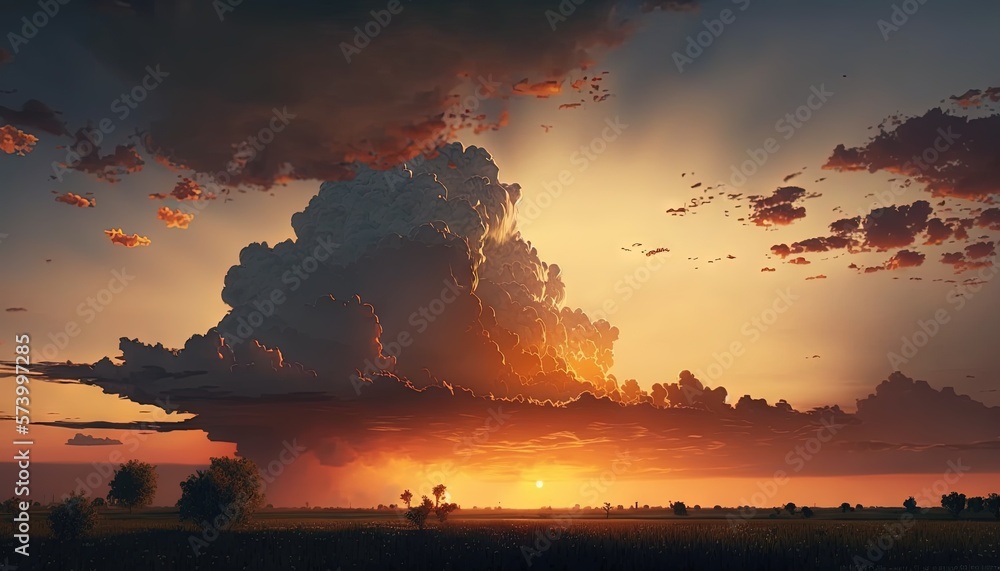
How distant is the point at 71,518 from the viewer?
99.7m

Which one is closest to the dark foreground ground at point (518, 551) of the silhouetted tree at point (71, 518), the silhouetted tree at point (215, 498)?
the silhouetted tree at point (71, 518)

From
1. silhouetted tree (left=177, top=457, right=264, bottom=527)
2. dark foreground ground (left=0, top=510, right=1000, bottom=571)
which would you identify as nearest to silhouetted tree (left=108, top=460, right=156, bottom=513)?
silhouetted tree (left=177, top=457, right=264, bottom=527)

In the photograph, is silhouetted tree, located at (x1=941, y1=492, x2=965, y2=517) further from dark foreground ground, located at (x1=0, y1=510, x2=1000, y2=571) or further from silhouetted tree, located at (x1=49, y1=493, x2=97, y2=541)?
silhouetted tree, located at (x1=49, y1=493, x2=97, y2=541)

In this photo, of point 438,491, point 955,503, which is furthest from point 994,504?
point 438,491

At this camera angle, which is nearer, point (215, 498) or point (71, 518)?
point (71, 518)

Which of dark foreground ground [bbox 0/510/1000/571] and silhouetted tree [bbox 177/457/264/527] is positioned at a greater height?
silhouetted tree [bbox 177/457/264/527]

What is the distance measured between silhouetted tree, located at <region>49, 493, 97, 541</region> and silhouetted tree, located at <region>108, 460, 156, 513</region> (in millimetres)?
83411

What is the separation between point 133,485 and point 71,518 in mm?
86459

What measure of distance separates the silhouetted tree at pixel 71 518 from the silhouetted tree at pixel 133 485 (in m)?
83.4

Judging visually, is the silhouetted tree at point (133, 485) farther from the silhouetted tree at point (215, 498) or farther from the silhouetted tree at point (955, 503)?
the silhouetted tree at point (955, 503)

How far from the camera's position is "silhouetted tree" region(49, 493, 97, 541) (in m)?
99.3

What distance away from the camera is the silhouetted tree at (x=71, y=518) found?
326 feet

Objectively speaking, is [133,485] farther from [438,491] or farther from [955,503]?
[955,503]

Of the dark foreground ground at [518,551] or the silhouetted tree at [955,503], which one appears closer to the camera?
the dark foreground ground at [518,551]
